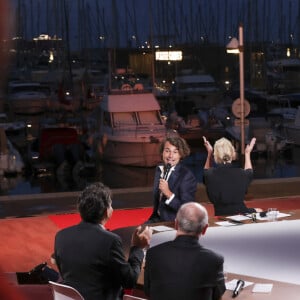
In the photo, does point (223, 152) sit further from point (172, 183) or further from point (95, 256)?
point (95, 256)

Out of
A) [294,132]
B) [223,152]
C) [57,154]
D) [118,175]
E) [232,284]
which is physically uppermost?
[223,152]

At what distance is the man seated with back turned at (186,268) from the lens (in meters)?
2.98

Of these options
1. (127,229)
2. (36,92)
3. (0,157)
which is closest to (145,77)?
(36,92)

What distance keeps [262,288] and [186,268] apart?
525 millimetres

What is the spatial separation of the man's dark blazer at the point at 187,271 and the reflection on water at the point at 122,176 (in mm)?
18726

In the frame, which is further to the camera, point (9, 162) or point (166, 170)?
point (9, 162)

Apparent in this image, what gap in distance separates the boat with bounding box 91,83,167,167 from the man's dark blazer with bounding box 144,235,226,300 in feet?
71.2

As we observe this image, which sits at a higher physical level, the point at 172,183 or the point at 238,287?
the point at 172,183

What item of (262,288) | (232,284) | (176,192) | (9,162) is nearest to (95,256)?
(232,284)

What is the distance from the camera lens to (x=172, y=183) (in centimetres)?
535

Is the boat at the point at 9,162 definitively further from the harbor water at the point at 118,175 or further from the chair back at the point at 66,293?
the chair back at the point at 66,293

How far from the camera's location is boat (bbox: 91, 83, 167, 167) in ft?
82.6

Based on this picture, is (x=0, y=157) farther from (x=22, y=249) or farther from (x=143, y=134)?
(x=22, y=249)

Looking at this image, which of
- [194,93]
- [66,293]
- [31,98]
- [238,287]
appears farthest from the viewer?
[194,93]
